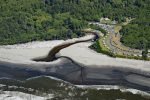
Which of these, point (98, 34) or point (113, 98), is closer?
point (113, 98)

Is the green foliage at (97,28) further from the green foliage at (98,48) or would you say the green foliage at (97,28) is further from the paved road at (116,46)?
the green foliage at (98,48)

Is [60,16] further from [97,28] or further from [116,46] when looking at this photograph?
[116,46]

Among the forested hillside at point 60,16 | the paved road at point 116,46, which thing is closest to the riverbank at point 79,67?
the paved road at point 116,46

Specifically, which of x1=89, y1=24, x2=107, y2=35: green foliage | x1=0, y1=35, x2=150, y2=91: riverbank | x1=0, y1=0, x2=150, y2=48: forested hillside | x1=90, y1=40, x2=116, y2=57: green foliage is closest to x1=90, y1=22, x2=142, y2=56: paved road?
x1=89, y1=24, x2=107, y2=35: green foliage

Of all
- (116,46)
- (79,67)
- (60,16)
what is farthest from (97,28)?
(79,67)

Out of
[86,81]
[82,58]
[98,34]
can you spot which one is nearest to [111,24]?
[98,34]

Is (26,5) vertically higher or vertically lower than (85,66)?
higher

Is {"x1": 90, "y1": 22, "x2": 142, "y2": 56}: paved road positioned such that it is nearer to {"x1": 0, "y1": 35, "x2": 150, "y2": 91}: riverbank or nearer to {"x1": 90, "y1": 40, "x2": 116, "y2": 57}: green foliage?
{"x1": 90, "y1": 40, "x2": 116, "y2": 57}: green foliage

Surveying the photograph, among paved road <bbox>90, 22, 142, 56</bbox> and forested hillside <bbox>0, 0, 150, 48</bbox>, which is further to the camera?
forested hillside <bbox>0, 0, 150, 48</bbox>

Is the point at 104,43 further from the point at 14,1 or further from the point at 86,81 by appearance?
the point at 14,1
